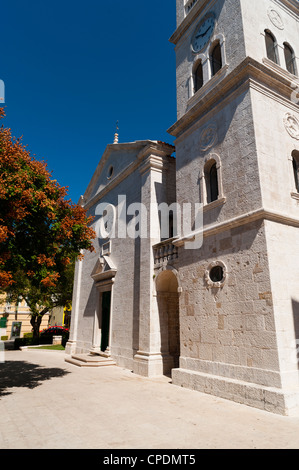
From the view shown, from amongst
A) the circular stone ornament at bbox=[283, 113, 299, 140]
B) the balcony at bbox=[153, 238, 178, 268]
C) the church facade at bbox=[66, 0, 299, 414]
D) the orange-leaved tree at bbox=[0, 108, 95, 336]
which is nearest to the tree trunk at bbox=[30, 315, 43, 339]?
the church facade at bbox=[66, 0, 299, 414]

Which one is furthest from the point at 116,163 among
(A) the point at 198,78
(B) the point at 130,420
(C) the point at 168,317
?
(B) the point at 130,420

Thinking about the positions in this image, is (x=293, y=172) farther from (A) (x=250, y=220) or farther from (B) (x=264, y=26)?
(B) (x=264, y=26)

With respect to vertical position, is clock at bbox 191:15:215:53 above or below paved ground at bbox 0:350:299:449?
above

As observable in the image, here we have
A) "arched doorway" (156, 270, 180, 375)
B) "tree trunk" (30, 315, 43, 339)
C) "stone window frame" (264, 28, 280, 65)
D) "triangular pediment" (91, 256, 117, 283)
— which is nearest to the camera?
"stone window frame" (264, 28, 280, 65)

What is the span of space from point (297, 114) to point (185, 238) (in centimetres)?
526

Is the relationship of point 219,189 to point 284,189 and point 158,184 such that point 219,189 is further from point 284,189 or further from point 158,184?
point 158,184

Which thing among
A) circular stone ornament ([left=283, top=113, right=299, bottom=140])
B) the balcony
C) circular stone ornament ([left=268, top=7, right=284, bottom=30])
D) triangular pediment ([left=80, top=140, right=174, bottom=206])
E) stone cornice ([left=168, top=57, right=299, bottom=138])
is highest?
circular stone ornament ([left=268, top=7, right=284, bottom=30])

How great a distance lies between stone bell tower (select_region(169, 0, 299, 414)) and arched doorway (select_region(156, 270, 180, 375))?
178 cm

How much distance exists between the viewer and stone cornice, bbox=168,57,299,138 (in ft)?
27.7

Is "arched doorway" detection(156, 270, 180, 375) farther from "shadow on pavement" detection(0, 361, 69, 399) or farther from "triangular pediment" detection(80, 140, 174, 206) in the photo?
"triangular pediment" detection(80, 140, 174, 206)

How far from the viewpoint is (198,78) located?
37.5 feet

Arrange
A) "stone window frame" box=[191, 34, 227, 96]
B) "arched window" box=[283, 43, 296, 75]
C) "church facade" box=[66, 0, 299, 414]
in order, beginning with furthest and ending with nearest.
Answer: "arched window" box=[283, 43, 296, 75] < "stone window frame" box=[191, 34, 227, 96] < "church facade" box=[66, 0, 299, 414]

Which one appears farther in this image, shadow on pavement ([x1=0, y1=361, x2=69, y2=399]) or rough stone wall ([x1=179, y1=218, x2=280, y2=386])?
shadow on pavement ([x1=0, y1=361, x2=69, y2=399])
